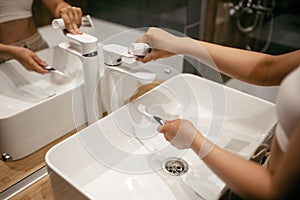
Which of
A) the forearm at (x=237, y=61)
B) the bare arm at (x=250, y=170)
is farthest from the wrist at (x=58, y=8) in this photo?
the bare arm at (x=250, y=170)

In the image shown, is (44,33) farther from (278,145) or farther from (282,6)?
(282,6)

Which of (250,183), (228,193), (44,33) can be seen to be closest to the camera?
(250,183)

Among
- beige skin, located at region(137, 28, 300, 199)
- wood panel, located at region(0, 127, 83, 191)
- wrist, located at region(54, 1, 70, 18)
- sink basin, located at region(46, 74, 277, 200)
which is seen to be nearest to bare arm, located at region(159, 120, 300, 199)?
beige skin, located at region(137, 28, 300, 199)

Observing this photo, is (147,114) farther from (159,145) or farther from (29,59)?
(29,59)

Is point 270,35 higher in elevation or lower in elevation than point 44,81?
lower

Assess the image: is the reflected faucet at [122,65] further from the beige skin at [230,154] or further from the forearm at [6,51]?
the forearm at [6,51]

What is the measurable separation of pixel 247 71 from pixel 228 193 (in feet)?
1.13

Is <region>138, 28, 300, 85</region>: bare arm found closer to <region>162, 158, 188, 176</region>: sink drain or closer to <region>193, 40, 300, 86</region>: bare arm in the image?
<region>193, 40, 300, 86</region>: bare arm

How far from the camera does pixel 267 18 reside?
5.76ft

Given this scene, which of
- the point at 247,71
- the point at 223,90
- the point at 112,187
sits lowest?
the point at 112,187

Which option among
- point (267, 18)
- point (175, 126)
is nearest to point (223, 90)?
point (175, 126)

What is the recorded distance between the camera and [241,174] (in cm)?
54

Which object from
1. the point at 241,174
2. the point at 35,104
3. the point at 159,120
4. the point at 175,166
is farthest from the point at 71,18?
the point at 241,174

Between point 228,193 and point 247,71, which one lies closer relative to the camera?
point 228,193
